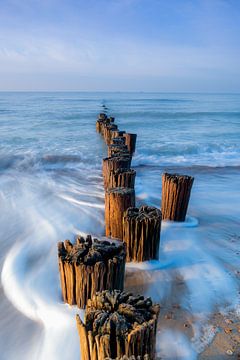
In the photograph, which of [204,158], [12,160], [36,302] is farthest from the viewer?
[204,158]

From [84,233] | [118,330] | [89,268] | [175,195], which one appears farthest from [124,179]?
[118,330]

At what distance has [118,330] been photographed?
1.95 meters

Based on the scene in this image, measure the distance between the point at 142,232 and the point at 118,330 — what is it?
1741 mm

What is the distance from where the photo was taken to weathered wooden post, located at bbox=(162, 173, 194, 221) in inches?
190

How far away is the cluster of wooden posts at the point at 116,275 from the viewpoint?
194 cm

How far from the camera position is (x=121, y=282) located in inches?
117

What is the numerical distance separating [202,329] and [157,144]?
11.9 meters

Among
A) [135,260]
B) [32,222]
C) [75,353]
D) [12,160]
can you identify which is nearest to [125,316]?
[75,353]

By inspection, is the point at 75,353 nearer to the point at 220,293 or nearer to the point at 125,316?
the point at 125,316

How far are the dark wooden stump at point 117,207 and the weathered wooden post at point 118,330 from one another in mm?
2078

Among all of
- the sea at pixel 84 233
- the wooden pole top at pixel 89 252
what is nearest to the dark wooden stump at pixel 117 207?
the sea at pixel 84 233

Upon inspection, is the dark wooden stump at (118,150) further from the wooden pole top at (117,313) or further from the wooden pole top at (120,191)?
the wooden pole top at (117,313)

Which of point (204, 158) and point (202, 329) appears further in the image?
point (204, 158)

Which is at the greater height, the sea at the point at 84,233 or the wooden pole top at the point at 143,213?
the wooden pole top at the point at 143,213
